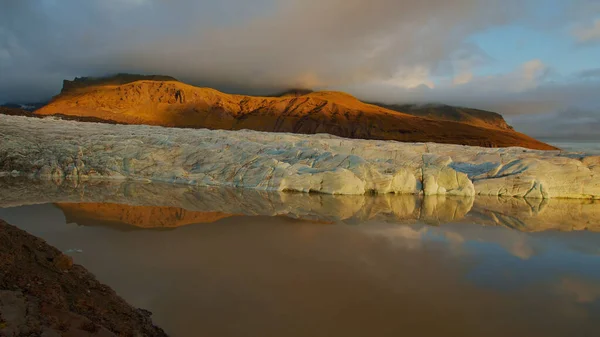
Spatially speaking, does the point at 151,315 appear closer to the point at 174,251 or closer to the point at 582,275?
the point at 174,251

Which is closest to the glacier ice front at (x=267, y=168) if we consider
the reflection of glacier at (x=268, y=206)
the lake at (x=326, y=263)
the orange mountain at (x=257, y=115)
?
the reflection of glacier at (x=268, y=206)

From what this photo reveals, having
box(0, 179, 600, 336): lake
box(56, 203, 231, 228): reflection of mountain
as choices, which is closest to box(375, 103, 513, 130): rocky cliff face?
box(0, 179, 600, 336): lake

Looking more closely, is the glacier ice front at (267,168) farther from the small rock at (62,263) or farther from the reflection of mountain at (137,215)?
the small rock at (62,263)

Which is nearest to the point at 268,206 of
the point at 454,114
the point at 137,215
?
the point at 137,215

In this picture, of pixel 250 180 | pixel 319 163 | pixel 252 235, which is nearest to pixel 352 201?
pixel 319 163

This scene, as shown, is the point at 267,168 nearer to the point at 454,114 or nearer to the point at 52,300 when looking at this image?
the point at 52,300

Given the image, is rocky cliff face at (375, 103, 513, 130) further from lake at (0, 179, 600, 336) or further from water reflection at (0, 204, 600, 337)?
water reflection at (0, 204, 600, 337)
